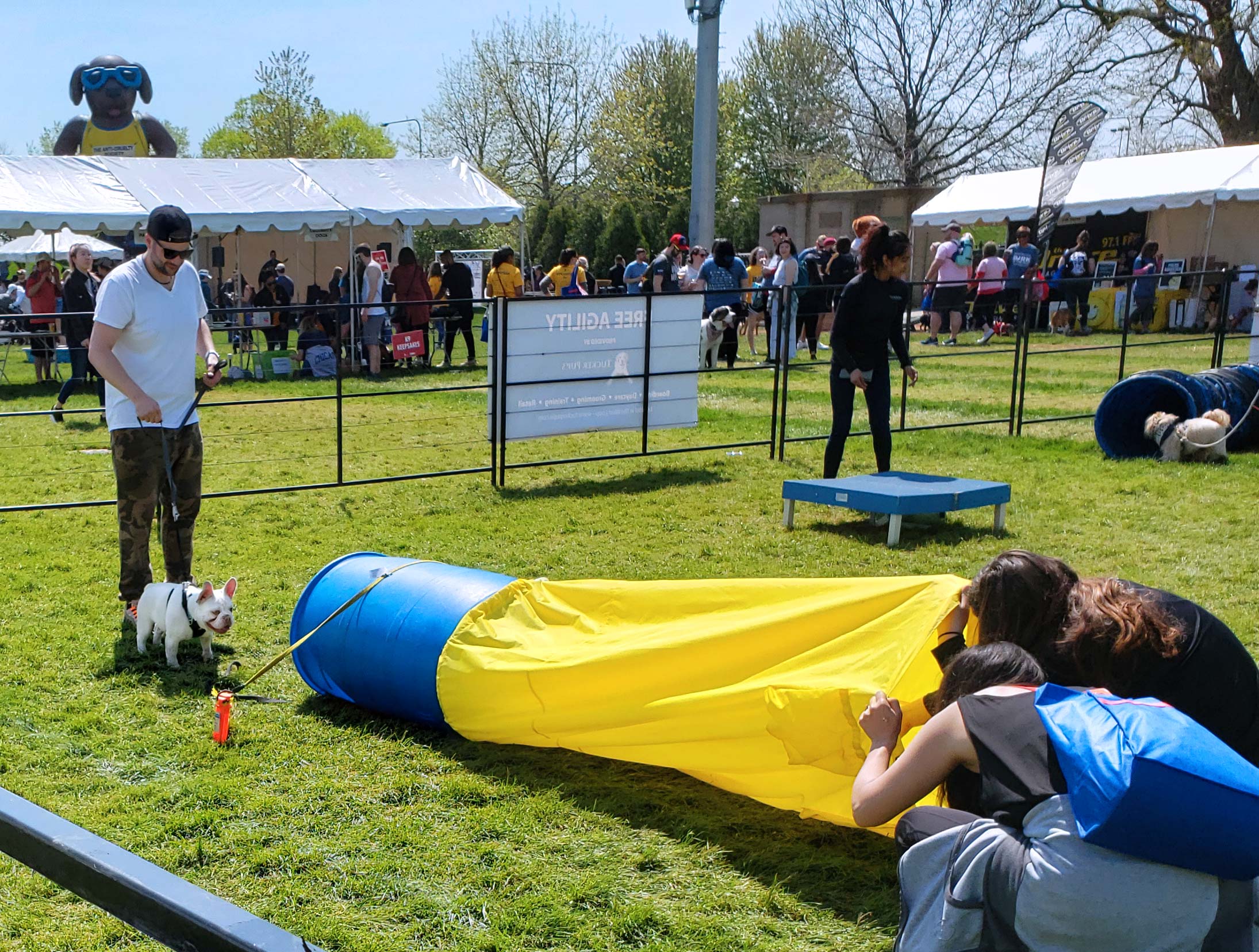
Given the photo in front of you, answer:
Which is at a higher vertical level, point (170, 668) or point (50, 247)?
point (50, 247)

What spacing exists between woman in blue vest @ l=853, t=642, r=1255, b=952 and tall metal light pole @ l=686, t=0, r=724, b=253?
56.5 ft

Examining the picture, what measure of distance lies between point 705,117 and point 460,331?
5.22 meters

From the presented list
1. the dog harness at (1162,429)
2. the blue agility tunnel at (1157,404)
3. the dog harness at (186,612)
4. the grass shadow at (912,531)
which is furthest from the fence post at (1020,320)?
the dog harness at (186,612)

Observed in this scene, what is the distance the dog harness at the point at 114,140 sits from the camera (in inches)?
1121

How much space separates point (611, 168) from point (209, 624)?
160 ft

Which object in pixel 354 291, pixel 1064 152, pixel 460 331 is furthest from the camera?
pixel 354 291

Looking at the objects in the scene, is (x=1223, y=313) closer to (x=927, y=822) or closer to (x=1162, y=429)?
(x=1162, y=429)

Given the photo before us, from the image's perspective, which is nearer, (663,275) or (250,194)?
(663,275)

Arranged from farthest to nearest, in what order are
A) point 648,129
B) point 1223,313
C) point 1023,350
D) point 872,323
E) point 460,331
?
1. point 648,129
2. point 460,331
3. point 1223,313
4. point 1023,350
5. point 872,323

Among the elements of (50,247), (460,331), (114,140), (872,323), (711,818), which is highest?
(114,140)

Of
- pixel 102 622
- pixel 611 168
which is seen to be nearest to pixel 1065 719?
pixel 102 622

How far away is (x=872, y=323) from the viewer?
845 centimetres

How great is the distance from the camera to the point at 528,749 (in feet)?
15.9

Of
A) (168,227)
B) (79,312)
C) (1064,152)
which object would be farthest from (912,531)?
(79,312)
